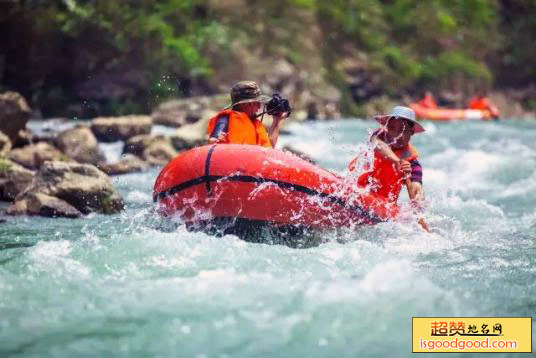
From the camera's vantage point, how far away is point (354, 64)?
24656mm

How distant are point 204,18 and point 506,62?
14.5m

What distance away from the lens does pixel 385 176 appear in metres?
5.96

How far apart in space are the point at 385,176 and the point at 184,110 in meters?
10.2

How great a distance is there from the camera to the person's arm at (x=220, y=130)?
230 inches

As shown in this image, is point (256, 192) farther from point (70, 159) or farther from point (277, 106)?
point (70, 159)

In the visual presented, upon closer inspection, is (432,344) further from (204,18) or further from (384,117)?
(204,18)

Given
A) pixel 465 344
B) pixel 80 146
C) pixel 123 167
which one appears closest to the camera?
pixel 465 344

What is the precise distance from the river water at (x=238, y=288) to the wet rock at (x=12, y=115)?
3960 millimetres

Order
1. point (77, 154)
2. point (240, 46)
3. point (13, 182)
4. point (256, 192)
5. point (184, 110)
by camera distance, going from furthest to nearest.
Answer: point (240, 46) < point (184, 110) < point (77, 154) < point (13, 182) < point (256, 192)

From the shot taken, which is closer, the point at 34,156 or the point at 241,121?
the point at 241,121

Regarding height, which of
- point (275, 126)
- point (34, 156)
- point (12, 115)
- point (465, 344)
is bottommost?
point (465, 344)

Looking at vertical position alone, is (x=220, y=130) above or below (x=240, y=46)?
below

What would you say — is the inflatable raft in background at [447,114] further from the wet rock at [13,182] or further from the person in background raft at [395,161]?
the person in background raft at [395,161]

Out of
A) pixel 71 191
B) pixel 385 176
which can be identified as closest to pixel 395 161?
pixel 385 176
